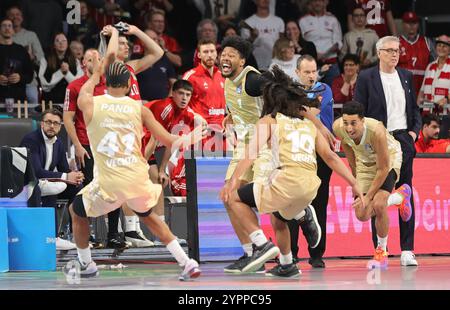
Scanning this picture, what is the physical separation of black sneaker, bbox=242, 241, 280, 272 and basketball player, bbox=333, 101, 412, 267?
1.60 m

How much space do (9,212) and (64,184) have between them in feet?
5.12

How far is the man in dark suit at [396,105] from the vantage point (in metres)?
12.9

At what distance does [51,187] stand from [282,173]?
4.14m

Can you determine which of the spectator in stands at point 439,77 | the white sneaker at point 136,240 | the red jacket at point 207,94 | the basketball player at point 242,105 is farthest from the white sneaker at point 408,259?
the spectator in stands at point 439,77

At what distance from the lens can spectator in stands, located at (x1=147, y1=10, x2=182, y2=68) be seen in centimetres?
1875

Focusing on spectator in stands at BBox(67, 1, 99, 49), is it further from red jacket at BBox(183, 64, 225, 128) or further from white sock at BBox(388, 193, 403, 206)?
white sock at BBox(388, 193, 403, 206)

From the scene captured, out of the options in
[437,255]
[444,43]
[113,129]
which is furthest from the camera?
[444,43]

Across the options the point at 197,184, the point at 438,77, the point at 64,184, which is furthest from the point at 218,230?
the point at 438,77

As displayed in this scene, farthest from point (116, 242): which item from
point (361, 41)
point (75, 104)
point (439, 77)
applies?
point (361, 41)

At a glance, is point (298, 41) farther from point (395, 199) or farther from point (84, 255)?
point (84, 255)

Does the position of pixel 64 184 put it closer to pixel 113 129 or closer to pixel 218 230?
pixel 218 230

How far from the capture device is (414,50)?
19.8 metres

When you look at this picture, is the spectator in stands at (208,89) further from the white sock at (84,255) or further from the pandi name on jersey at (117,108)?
the pandi name on jersey at (117,108)

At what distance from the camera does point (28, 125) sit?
15.0 meters
